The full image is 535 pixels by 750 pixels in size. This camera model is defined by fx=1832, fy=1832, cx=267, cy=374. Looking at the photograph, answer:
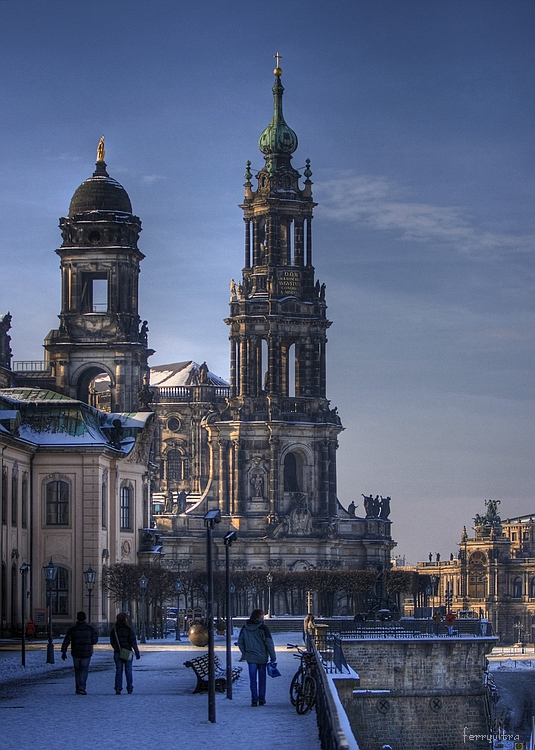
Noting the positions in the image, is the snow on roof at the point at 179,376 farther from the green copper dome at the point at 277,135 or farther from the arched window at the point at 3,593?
the arched window at the point at 3,593

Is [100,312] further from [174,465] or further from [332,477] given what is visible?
[174,465]

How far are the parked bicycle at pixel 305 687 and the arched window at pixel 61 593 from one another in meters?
44.6

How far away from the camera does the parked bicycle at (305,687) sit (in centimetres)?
3341

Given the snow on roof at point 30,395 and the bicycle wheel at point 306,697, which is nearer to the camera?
the bicycle wheel at point 306,697

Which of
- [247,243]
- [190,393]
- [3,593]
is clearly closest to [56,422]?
[3,593]

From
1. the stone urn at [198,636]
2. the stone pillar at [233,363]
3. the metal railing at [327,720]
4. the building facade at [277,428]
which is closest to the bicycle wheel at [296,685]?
the metal railing at [327,720]

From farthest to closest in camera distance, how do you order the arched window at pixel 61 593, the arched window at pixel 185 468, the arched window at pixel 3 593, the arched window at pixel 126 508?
the arched window at pixel 185 468 < the arched window at pixel 126 508 < the arched window at pixel 61 593 < the arched window at pixel 3 593

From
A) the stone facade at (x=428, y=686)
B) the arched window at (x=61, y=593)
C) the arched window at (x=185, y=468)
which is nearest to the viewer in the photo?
the stone facade at (x=428, y=686)

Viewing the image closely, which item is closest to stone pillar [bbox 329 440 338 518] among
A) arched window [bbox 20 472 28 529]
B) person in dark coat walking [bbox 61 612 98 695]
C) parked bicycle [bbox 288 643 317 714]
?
arched window [bbox 20 472 28 529]

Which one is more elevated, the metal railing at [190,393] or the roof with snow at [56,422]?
the metal railing at [190,393]

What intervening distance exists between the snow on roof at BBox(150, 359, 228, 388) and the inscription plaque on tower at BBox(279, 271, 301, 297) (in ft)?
82.4

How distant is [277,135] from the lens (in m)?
136

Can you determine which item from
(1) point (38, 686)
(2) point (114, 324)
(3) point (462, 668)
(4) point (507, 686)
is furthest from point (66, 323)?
(1) point (38, 686)

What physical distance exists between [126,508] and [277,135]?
2167 inches
